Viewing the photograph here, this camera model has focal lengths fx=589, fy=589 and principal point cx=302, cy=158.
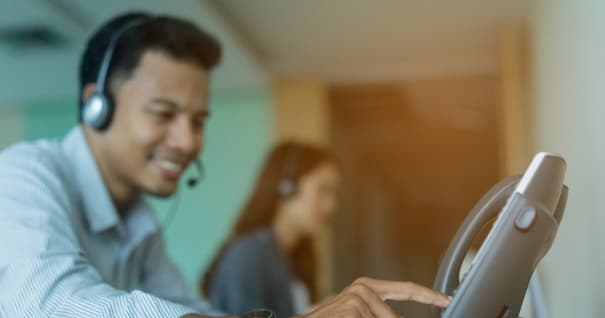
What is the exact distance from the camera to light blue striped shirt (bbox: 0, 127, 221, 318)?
1.60ft

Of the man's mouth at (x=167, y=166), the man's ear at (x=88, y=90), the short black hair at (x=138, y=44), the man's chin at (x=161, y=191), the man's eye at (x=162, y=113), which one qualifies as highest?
the short black hair at (x=138, y=44)

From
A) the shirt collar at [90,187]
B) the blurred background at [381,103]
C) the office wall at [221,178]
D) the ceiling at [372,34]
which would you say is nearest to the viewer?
the blurred background at [381,103]

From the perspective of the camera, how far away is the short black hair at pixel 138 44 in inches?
34.5

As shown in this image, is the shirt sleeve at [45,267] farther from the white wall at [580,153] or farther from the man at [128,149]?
the white wall at [580,153]

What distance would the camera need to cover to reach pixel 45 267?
1.69 ft

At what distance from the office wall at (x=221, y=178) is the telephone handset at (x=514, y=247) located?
1474 mm

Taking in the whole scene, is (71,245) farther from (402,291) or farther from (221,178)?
(221,178)

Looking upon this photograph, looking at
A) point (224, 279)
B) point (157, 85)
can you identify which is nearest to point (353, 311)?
point (157, 85)

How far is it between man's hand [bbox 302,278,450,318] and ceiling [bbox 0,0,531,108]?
2.44 feet

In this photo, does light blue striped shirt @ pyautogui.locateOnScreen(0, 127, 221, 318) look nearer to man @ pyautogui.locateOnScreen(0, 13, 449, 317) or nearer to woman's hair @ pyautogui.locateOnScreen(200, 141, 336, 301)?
man @ pyautogui.locateOnScreen(0, 13, 449, 317)

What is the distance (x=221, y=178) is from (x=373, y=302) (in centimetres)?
185

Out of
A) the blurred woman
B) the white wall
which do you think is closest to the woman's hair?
the blurred woman

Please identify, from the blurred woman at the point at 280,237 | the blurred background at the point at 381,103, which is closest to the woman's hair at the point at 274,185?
the blurred woman at the point at 280,237

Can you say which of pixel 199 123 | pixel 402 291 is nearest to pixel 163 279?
pixel 199 123
